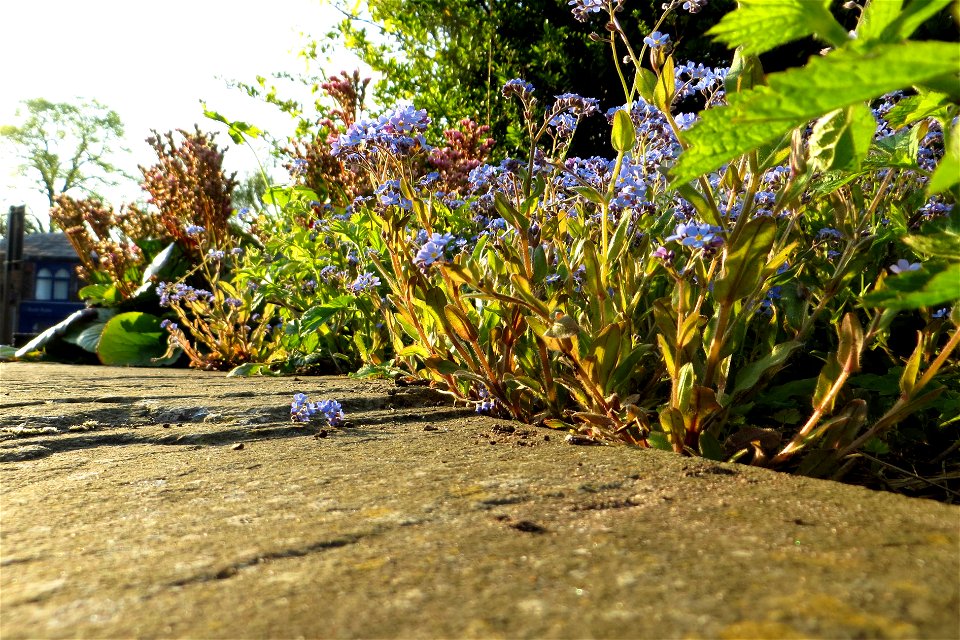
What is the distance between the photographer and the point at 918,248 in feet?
3.96

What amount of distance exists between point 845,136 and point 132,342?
5.25m

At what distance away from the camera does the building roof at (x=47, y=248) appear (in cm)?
3059

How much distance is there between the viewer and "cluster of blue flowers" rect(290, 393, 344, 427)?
208cm

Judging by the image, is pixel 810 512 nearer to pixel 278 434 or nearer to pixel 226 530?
pixel 226 530

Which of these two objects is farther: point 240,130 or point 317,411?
point 240,130

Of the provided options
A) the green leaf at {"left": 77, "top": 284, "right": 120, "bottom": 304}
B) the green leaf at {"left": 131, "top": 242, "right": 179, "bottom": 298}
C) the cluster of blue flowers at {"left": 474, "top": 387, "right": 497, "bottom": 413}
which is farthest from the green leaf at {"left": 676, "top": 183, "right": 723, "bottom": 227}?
the green leaf at {"left": 77, "top": 284, "right": 120, "bottom": 304}

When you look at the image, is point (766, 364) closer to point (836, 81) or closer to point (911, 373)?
point (911, 373)

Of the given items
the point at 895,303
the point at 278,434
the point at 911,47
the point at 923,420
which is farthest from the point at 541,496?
the point at 923,420

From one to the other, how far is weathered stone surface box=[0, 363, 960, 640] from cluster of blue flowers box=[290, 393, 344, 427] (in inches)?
13.4

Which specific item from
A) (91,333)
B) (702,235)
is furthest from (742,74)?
(91,333)

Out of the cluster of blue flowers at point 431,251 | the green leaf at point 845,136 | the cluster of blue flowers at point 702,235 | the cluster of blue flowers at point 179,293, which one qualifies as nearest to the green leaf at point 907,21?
the green leaf at point 845,136

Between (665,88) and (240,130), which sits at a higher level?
(240,130)

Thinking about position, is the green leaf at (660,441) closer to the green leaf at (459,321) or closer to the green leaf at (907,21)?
the green leaf at (459,321)

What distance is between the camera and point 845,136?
1105 mm
